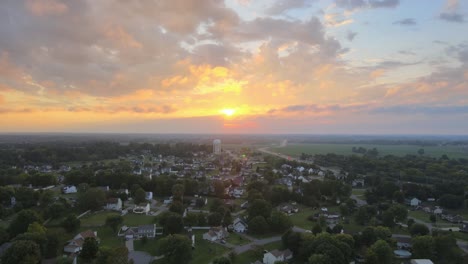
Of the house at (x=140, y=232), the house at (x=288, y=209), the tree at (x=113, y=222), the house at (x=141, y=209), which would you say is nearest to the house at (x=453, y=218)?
the house at (x=288, y=209)

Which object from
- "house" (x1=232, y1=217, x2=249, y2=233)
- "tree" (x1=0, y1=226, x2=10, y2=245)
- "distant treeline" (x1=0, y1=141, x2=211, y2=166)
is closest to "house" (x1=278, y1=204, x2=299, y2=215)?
"house" (x1=232, y1=217, x2=249, y2=233)

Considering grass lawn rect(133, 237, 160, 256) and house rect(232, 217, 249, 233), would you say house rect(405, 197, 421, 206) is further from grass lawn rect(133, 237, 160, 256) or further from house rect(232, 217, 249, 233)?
grass lawn rect(133, 237, 160, 256)

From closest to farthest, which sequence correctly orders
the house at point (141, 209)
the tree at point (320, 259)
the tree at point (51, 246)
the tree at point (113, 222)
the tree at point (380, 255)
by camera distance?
1. the tree at point (320, 259)
2. the tree at point (380, 255)
3. the tree at point (51, 246)
4. the tree at point (113, 222)
5. the house at point (141, 209)

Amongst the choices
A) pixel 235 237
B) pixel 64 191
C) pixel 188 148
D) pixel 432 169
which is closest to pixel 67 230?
pixel 235 237

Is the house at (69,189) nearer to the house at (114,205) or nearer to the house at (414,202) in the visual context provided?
the house at (114,205)

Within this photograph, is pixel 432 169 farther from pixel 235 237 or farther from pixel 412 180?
pixel 235 237
